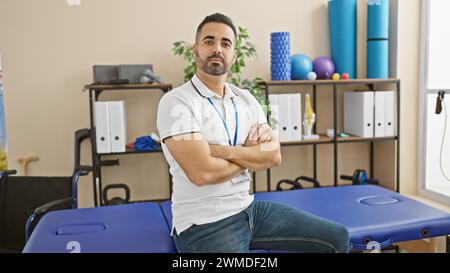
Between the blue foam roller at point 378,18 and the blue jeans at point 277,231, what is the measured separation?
82.4 inches

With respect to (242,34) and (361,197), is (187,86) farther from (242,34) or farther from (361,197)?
(242,34)

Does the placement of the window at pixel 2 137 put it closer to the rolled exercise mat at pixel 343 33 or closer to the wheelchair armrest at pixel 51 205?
the wheelchair armrest at pixel 51 205

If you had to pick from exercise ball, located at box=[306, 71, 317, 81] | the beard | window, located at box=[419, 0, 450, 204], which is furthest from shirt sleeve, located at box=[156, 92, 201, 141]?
A: window, located at box=[419, 0, 450, 204]

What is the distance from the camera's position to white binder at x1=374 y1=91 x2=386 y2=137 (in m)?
3.20

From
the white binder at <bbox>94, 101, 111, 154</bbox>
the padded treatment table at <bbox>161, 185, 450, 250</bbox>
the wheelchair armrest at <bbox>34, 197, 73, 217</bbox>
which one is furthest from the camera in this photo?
the white binder at <bbox>94, 101, 111, 154</bbox>

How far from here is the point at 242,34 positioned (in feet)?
9.79

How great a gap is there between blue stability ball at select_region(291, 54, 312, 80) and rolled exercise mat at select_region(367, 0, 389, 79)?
0.51 metres

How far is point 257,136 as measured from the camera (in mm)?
1646

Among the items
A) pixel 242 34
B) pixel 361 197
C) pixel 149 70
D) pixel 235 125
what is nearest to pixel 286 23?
pixel 242 34

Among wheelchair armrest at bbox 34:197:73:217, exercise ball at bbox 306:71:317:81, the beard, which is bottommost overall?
wheelchair armrest at bbox 34:197:73:217

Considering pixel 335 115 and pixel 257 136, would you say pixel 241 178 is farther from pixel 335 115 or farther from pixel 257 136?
pixel 335 115

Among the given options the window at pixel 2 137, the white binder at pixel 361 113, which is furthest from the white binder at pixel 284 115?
the window at pixel 2 137

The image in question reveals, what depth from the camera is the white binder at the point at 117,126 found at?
2.77m

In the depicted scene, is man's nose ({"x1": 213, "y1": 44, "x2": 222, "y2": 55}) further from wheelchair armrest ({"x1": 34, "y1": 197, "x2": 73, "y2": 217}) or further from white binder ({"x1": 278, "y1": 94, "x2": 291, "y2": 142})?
white binder ({"x1": 278, "y1": 94, "x2": 291, "y2": 142})
